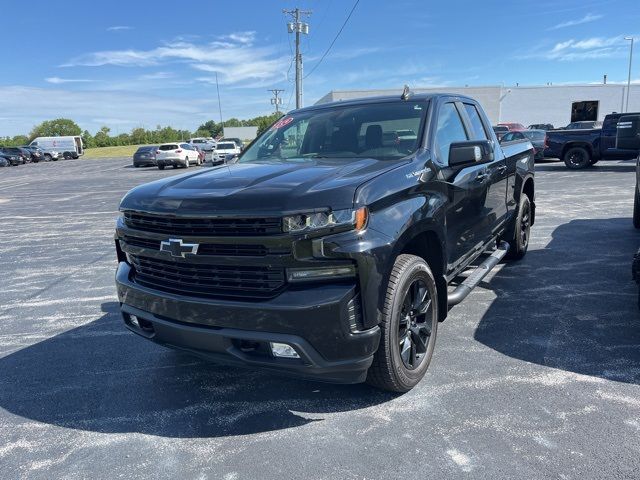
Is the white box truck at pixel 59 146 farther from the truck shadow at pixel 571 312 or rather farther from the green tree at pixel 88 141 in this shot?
the truck shadow at pixel 571 312

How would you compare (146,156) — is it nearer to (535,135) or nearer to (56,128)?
(535,135)

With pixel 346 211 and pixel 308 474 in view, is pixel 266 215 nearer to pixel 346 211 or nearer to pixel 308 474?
pixel 346 211

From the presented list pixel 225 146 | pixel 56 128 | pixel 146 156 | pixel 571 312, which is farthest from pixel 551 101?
pixel 56 128

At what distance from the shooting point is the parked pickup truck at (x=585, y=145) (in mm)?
16766

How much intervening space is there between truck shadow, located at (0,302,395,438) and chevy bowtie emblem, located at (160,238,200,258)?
3.43 feet

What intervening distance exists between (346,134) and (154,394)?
2416 millimetres

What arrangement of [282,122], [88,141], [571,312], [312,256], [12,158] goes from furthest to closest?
[88,141] < [12,158] < [282,122] < [571,312] < [312,256]

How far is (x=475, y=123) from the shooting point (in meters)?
4.88

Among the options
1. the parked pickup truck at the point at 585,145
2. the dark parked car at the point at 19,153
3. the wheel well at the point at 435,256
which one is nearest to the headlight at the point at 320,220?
the wheel well at the point at 435,256

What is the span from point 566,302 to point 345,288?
3.15 m

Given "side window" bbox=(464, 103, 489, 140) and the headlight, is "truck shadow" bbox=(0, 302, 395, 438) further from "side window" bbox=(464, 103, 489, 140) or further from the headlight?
"side window" bbox=(464, 103, 489, 140)

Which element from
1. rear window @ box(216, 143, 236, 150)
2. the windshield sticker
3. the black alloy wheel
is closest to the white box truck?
rear window @ box(216, 143, 236, 150)

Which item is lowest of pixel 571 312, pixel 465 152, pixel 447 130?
pixel 571 312

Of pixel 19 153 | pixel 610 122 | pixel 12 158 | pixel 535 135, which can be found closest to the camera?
pixel 610 122
